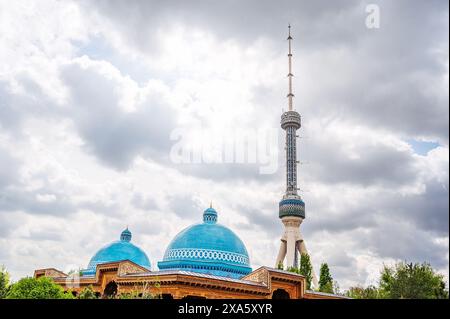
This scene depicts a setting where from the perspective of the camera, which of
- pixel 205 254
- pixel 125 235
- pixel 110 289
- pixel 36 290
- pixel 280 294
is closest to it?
pixel 36 290

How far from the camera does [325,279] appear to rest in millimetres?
53844

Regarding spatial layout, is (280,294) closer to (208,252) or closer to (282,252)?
(208,252)

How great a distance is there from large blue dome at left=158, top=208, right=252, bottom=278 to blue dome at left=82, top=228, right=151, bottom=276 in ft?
23.6

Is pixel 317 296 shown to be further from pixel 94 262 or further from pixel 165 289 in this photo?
pixel 94 262

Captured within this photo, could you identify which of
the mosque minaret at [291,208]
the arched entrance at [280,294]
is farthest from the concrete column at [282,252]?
the arched entrance at [280,294]

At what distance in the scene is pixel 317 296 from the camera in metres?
36.2

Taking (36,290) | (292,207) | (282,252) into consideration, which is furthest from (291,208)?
(36,290)

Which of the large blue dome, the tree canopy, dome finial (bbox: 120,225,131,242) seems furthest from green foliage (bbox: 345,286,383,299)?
dome finial (bbox: 120,225,131,242)

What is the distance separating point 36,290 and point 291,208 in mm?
57724

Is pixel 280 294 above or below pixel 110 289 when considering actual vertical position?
below

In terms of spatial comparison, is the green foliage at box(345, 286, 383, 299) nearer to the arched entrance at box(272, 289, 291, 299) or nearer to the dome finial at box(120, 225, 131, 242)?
the arched entrance at box(272, 289, 291, 299)

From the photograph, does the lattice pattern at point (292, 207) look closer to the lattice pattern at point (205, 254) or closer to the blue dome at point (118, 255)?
the blue dome at point (118, 255)

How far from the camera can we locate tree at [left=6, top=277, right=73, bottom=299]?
27938 mm
